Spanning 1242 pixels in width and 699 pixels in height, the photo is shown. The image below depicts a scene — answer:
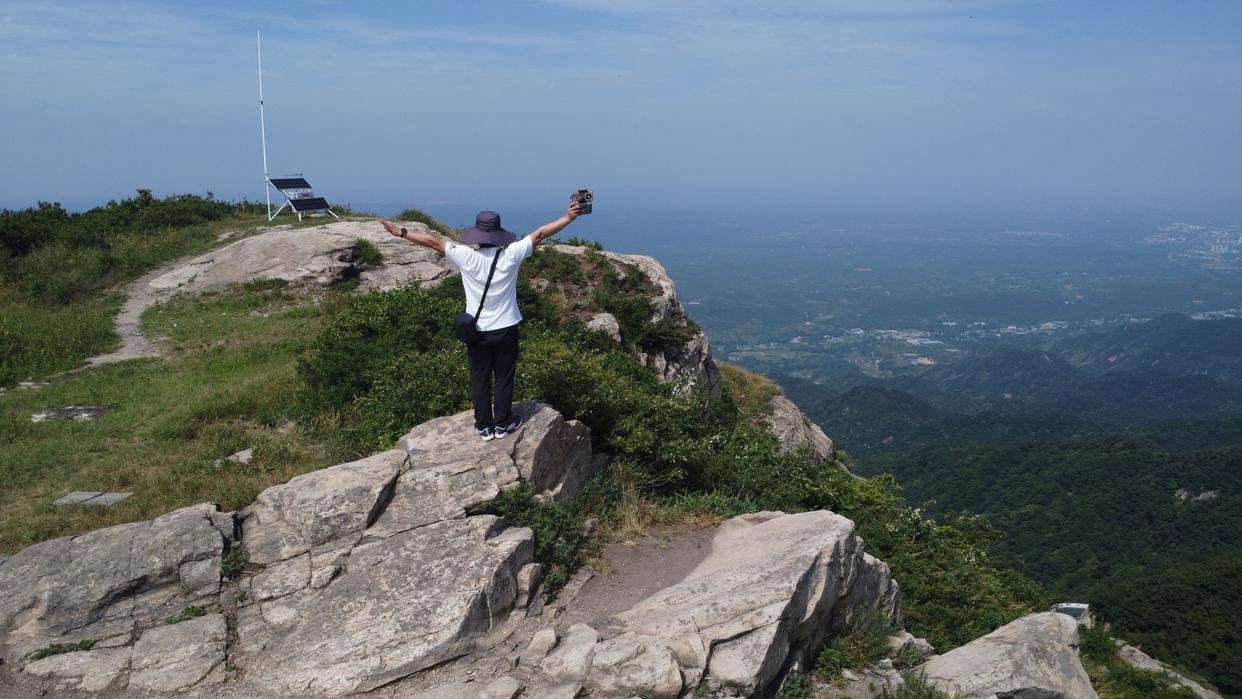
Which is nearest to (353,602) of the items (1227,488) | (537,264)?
(537,264)

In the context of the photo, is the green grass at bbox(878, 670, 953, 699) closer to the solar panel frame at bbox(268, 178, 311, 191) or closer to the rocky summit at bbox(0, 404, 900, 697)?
the rocky summit at bbox(0, 404, 900, 697)

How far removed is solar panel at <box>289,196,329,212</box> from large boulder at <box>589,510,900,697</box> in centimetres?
1897

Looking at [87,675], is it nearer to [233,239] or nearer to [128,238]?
[233,239]

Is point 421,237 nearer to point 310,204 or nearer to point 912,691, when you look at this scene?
point 912,691

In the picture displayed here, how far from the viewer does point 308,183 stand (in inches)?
889

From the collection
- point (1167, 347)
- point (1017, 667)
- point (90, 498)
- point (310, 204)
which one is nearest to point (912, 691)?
point (1017, 667)

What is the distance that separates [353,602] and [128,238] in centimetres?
1969

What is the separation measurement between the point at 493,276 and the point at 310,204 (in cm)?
1802

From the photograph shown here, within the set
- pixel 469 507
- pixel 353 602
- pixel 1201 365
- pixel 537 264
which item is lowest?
pixel 1201 365

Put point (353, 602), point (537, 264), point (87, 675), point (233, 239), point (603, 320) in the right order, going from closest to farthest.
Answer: point (87, 675) → point (353, 602) → point (603, 320) → point (537, 264) → point (233, 239)

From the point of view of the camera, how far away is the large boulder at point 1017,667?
6145 millimetres

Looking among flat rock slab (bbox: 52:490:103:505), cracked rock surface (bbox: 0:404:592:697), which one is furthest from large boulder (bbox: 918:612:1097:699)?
flat rock slab (bbox: 52:490:103:505)

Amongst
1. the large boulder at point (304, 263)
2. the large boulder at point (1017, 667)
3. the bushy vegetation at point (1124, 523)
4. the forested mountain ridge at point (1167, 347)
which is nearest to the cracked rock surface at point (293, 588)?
the large boulder at point (1017, 667)

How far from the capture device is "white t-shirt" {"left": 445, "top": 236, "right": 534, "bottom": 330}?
6.75m
